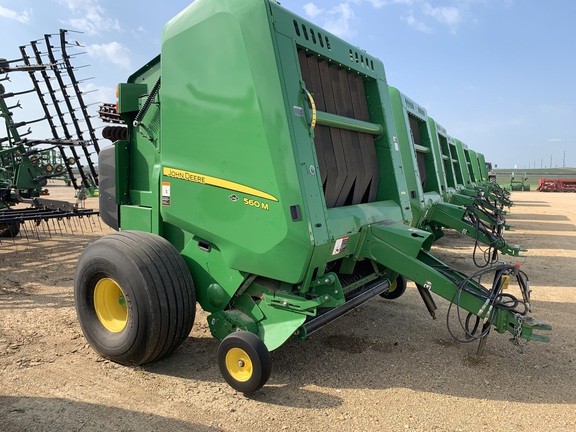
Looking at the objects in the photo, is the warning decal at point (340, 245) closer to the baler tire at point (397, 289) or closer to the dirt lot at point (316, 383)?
the dirt lot at point (316, 383)

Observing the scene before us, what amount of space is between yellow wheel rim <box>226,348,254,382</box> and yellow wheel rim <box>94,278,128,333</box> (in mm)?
980

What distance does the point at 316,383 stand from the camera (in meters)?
2.94

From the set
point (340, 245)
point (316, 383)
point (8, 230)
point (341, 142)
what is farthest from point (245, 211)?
point (8, 230)

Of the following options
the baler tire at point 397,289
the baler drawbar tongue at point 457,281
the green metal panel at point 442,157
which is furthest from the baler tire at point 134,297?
the green metal panel at point 442,157

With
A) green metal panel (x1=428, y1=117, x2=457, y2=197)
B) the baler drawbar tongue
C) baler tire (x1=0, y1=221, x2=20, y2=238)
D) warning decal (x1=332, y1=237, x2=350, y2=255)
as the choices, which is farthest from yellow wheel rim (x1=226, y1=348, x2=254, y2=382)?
baler tire (x1=0, y1=221, x2=20, y2=238)

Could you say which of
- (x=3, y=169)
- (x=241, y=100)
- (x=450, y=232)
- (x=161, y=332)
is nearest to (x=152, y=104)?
(x=241, y=100)

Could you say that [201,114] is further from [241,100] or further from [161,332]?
[161,332]

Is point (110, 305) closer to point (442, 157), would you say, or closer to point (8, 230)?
point (8, 230)

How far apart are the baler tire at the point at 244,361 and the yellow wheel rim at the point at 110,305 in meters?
0.96

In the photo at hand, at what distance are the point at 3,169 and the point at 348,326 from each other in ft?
26.0

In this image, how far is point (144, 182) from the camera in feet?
11.9

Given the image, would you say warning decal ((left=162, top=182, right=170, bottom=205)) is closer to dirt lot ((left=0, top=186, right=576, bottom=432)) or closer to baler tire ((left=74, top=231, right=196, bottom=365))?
baler tire ((left=74, top=231, right=196, bottom=365))

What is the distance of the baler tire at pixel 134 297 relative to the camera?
112 inches

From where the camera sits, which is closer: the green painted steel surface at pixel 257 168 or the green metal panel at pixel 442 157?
the green painted steel surface at pixel 257 168
